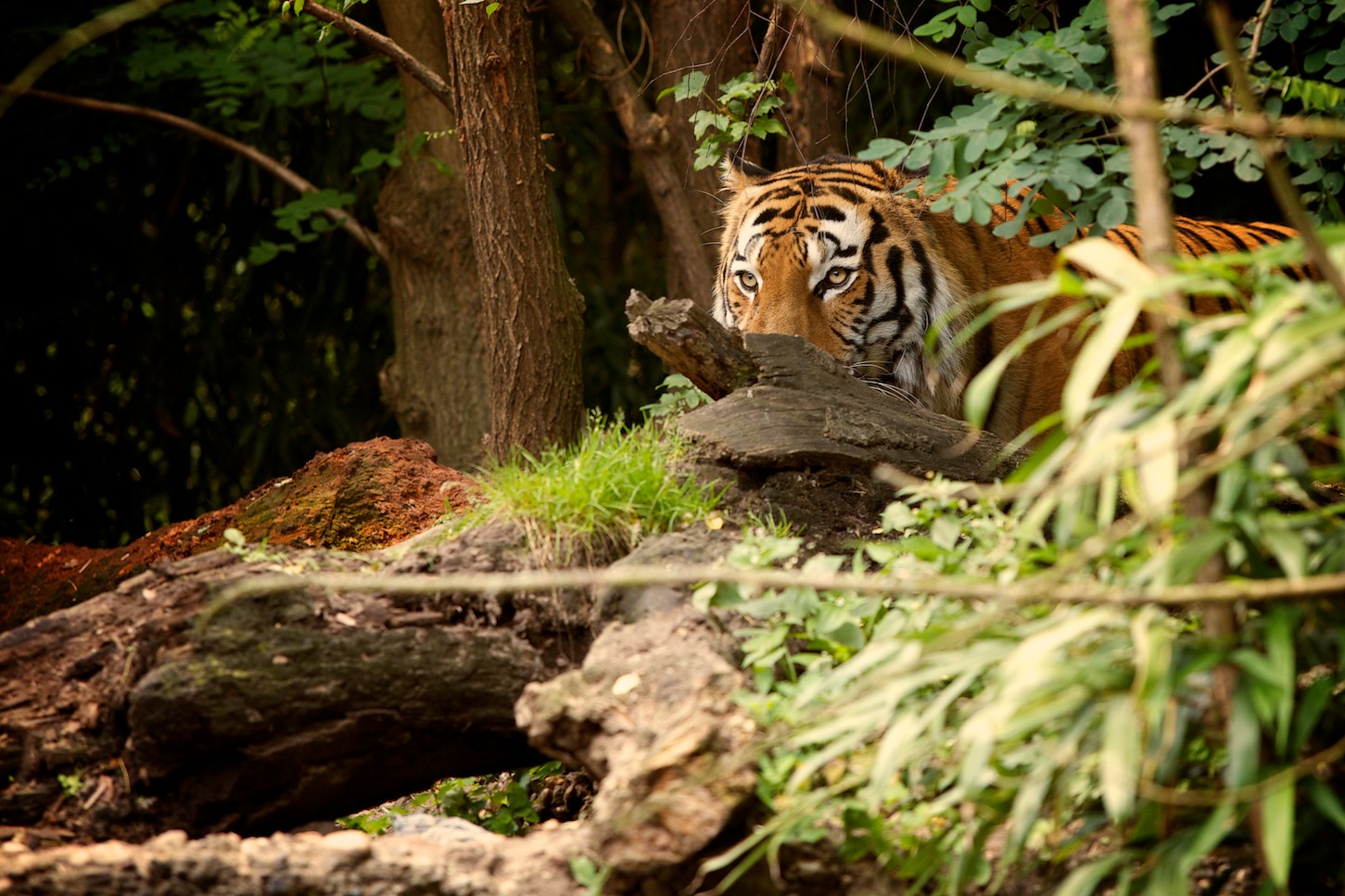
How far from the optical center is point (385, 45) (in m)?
4.23

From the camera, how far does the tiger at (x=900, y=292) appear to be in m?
3.89

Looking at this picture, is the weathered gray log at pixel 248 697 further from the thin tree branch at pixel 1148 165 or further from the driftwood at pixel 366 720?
the thin tree branch at pixel 1148 165

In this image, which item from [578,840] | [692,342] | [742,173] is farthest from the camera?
[742,173]

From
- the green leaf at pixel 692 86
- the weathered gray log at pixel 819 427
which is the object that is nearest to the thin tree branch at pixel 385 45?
the green leaf at pixel 692 86

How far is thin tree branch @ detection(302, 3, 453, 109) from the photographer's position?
4.02m

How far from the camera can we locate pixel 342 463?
3.83 metres

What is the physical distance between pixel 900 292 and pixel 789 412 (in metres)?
0.94

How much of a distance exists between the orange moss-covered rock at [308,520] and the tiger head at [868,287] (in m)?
1.10

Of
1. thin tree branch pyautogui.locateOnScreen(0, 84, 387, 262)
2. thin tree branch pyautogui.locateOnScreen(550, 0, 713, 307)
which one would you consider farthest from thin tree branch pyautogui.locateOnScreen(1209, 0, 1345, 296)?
thin tree branch pyautogui.locateOnScreen(0, 84, 387, 262)

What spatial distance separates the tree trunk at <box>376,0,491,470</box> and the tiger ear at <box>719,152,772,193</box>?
53.2 inches

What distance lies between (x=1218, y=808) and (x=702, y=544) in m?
1.32

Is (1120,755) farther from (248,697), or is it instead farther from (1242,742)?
(248,697)

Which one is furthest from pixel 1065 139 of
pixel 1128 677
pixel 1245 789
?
pixel 1245 789

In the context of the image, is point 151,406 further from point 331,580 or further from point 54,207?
point 331,580
